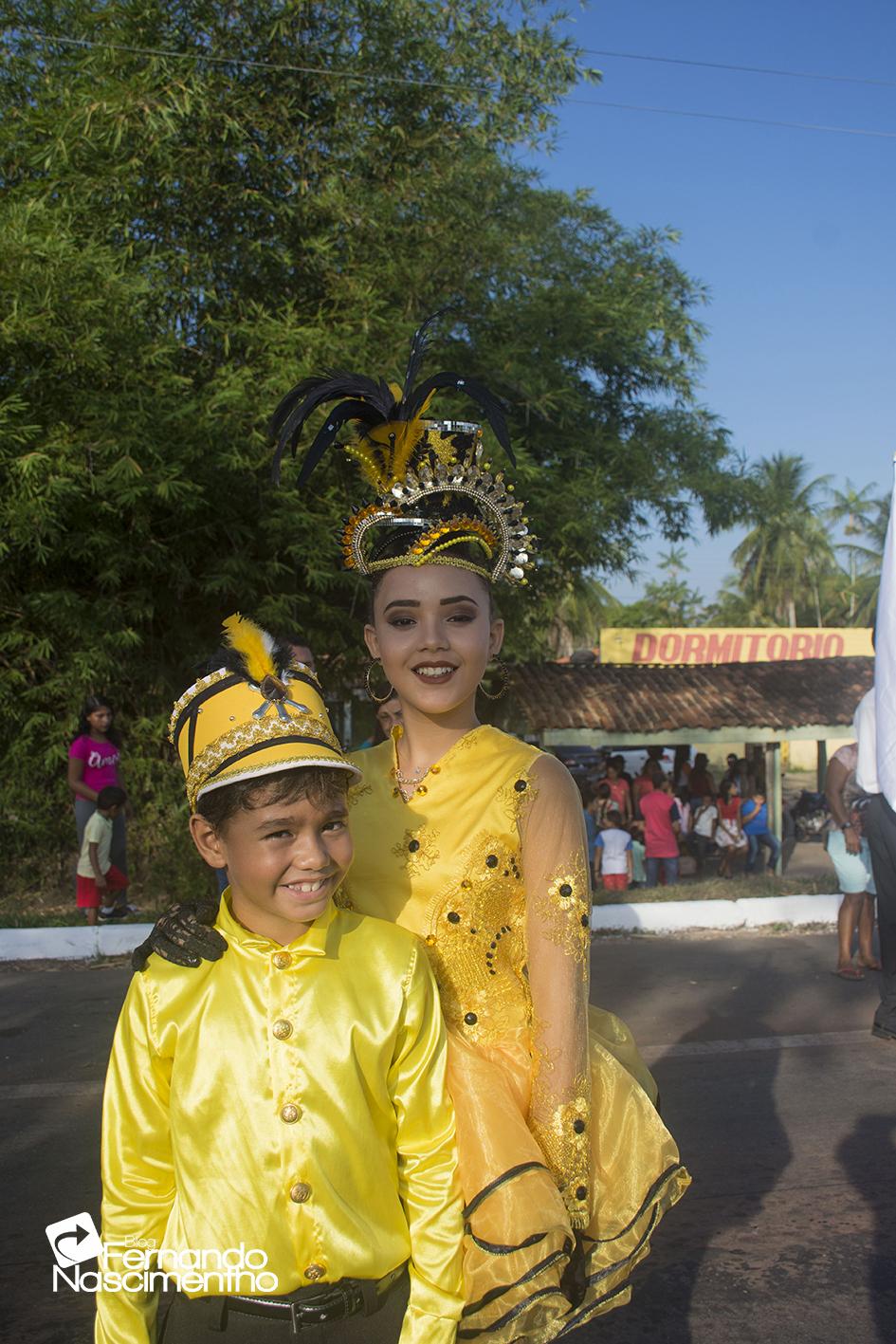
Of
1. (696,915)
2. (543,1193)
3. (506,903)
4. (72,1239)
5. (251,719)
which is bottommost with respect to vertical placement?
(696,915)

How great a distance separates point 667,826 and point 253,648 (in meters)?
11.2

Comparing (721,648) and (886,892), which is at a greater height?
(721,648)

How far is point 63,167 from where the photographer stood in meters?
10.2

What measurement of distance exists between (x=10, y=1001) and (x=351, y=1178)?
6.00 meters

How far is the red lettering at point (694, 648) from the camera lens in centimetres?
2317

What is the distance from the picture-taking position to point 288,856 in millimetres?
1909

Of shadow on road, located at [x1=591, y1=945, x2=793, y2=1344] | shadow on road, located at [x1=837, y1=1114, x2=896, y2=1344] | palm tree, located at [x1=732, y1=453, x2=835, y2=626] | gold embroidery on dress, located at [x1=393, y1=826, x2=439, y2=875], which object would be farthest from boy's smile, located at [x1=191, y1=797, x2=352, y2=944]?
palm tree, located at [x1=732, y1=453, x2=835, y2=626]

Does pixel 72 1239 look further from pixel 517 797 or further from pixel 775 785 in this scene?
pixel 775 785

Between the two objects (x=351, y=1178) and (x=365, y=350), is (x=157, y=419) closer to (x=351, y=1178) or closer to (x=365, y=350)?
(x=365, y=350)

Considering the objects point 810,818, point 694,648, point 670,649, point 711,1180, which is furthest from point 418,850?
point 694,648

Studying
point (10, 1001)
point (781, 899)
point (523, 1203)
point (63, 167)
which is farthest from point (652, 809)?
point (523, 1203)

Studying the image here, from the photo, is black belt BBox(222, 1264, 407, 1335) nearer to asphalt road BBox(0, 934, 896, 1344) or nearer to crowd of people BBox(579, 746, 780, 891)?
asphalt road BBox(0, 934, 896, 1344)

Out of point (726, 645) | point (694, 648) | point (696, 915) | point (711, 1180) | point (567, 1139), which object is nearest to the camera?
point (567, 1139)

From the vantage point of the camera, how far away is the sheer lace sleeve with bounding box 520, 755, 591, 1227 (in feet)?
6.86
